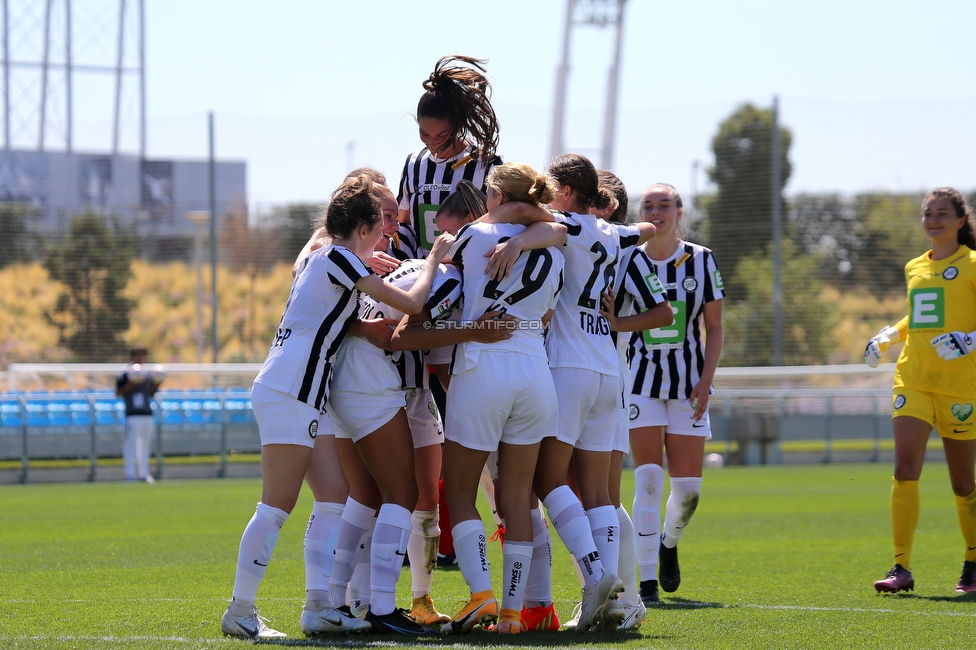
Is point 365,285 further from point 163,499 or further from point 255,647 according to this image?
point 163,499

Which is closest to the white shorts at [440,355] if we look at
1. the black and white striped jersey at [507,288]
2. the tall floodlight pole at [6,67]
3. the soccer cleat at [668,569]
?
the black and white striped jersey at [507,288]

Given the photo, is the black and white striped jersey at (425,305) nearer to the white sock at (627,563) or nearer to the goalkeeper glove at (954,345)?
the white sock at (627,563)

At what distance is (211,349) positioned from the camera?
21.5 m

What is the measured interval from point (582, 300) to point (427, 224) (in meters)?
1.16

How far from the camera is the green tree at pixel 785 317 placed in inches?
875

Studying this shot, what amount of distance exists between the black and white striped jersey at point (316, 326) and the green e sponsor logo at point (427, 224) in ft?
3.68

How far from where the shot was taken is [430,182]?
18.0ft

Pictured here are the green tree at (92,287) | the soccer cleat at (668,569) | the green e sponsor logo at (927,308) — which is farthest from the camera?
the green tree at (92,287)

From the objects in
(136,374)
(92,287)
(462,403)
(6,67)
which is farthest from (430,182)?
(6,67)

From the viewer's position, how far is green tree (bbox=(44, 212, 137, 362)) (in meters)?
21.7

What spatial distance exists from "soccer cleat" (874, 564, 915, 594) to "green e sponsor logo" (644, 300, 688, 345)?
1655mm

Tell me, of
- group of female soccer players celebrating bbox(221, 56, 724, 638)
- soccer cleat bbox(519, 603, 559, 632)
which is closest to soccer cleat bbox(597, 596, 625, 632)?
group of female soccer players celebrating bbox(221, 56, 724, 638)

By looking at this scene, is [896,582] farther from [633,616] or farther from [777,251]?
[777,251]

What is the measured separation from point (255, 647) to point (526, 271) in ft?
5.73
